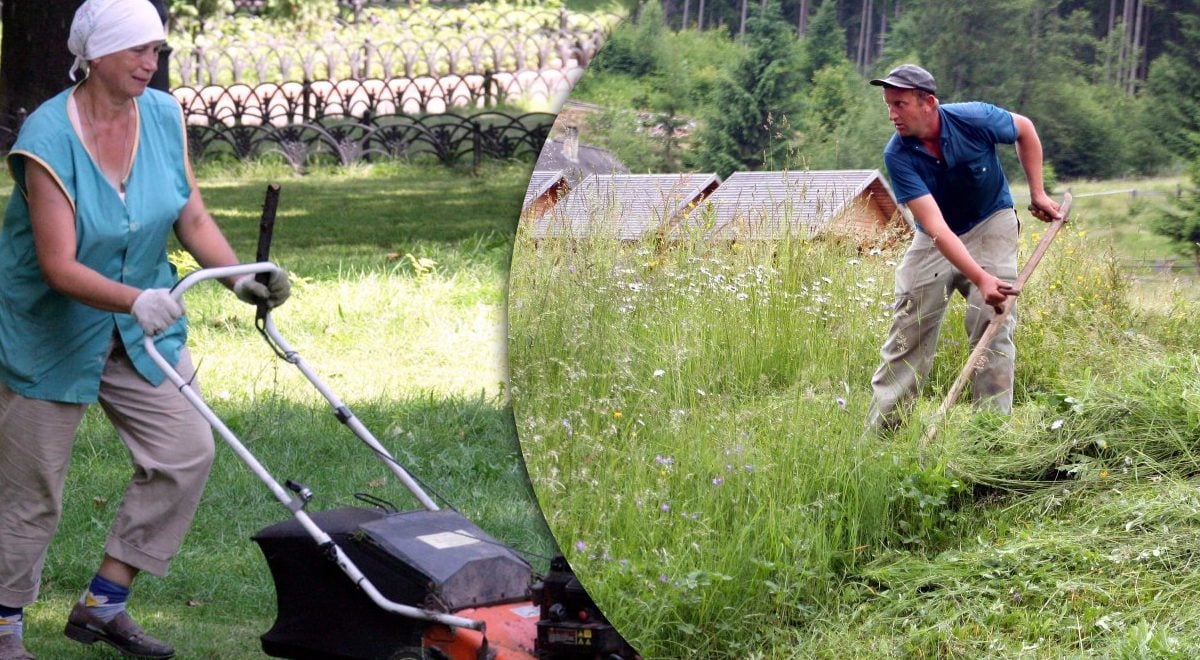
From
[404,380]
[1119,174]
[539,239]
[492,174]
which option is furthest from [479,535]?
[492,174]

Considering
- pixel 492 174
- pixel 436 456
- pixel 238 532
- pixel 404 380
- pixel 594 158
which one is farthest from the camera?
pixel 492 174

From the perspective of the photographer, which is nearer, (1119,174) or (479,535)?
(1119,174)

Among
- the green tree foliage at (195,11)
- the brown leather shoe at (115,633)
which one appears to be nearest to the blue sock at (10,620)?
the brown leather shoe at (115,633)

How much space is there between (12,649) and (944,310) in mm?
2794

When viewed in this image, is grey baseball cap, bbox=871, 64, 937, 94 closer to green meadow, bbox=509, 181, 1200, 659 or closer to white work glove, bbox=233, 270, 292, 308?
green meadow, bbox=509, 181, 1200, 659

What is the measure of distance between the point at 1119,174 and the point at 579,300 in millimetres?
827

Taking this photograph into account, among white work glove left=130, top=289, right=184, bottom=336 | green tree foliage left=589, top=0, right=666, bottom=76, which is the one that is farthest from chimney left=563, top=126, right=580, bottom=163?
white work glove left=130, top=289, right=184, bottom=336

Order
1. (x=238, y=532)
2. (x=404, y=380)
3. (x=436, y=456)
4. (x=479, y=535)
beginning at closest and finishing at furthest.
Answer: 1. (x=479, y=535)
2. (x=238, y=532)
3. (x=436, y=456)
4. (x=404, y=380)

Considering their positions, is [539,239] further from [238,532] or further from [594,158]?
[238,532]

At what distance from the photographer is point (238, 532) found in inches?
194

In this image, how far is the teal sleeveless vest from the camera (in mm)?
3311

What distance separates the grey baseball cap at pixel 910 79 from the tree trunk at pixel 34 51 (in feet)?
22.5

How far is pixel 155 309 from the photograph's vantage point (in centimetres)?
308

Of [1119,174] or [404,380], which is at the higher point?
[1119,174]
